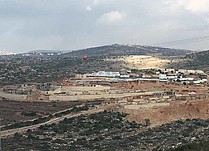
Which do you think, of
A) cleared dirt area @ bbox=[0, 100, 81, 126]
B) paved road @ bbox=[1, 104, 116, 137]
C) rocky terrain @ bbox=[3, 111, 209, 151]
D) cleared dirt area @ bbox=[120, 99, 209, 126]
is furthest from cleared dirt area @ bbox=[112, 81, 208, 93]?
rocky terrain @ bbox=[3, 111, 209, 151]

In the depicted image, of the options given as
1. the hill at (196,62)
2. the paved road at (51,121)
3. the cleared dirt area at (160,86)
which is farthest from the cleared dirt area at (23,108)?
the hill at (196,62)

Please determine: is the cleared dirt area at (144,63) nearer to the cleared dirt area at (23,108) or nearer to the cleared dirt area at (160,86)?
the cleared dirt area at (160,86)

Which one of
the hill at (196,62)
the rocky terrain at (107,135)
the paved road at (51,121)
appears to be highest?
the hill at (196,62)

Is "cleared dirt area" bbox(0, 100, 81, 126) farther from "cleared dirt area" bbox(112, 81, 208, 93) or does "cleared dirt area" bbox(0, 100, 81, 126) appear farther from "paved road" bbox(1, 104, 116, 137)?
"cleared dirt area" bbox(112, 81, 208, 93)

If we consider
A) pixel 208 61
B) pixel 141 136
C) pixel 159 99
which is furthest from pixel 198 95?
pixel 208 61

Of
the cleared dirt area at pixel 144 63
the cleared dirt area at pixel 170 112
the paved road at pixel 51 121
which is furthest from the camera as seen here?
the cleared dirt area at pixel 144 63

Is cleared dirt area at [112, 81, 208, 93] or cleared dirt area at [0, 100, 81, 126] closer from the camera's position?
cleared dirt area at [0, 100, 81, 126]

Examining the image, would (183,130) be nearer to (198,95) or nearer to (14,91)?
(198,95)
